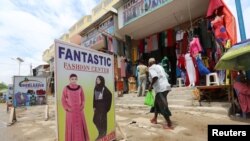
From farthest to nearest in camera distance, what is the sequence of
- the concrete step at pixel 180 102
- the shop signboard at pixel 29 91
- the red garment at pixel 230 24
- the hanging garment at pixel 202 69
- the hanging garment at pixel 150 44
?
the hanging garment at pixel 150 44
the shop signboard at pixel 29 91
the hanging garment at pixel 202 69
the concrete step at pixel 180 102
the red garment at pixel 230 24

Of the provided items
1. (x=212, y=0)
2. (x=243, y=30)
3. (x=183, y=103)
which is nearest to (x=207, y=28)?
(x=212, y=0)

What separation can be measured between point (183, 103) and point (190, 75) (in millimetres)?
1603

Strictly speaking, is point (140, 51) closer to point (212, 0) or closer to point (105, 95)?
point (212, 0)

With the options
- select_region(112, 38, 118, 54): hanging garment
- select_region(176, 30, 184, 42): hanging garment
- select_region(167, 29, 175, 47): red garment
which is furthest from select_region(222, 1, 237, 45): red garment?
select_region(112, 38, 118, 54): hanging garment

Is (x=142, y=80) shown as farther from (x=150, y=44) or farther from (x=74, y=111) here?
(x=74, y=111)

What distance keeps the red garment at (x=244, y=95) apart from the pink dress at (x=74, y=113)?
4260mm

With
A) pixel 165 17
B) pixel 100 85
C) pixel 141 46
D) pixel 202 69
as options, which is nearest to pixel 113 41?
pixel 141 46

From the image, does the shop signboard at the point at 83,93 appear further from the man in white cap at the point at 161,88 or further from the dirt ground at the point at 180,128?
the man in white cap at the point at 161,88

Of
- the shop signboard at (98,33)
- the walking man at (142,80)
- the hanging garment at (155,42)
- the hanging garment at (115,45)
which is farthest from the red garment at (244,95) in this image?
the shop signboard at (98,33)

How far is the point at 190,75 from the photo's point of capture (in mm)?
8875

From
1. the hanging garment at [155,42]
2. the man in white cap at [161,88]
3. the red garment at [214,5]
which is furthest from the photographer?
the hanging garment at [155,42]

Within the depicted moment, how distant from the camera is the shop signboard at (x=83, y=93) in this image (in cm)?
300

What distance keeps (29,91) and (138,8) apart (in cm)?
616

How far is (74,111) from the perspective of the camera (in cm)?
318
